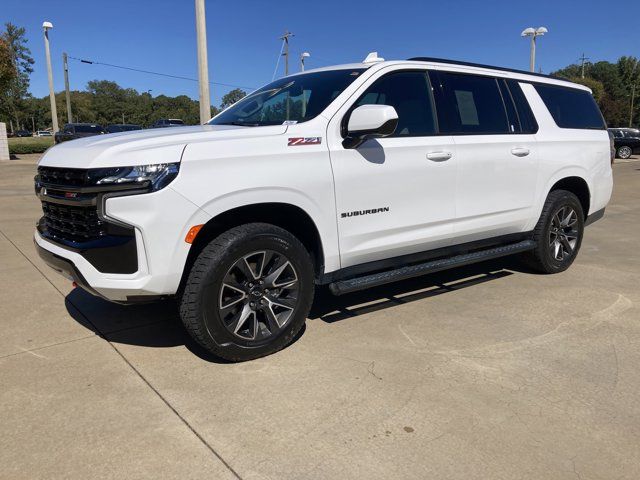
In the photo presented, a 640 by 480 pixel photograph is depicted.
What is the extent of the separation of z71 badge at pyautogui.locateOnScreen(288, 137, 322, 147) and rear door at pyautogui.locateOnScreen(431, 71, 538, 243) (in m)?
1.27

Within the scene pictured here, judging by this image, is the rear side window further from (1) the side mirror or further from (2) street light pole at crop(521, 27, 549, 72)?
(2) street light pole at crop(521, 27, 549, 72)

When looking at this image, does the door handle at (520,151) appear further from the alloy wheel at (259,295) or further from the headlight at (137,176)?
the headlight at (137,176)

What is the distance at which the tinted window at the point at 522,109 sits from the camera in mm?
5059

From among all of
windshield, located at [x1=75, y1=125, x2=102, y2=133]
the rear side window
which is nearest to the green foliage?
windshield, located at [x1=75, y1=125, x2=102, y2=133]

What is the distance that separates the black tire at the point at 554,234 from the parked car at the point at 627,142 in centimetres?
2734

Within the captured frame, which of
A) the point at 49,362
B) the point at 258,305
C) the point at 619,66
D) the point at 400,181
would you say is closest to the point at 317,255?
the point at 258,305

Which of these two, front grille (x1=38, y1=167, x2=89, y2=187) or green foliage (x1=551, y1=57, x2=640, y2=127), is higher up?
green foliage (x1=551, y1=57, x2=640, y2=127)

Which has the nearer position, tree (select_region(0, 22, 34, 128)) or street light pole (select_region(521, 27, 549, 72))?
street light pole (select_region(521, 27, 549, 72))

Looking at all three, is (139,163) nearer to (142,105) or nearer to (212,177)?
(212,177)

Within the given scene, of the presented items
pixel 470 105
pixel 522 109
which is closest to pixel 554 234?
pixel 522 109

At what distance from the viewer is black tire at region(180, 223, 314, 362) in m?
3.21

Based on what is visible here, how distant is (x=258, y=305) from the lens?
3.48 m

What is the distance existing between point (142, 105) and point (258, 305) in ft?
390

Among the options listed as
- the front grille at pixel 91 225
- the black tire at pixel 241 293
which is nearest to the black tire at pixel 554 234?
the black tire at pixel 241 293
